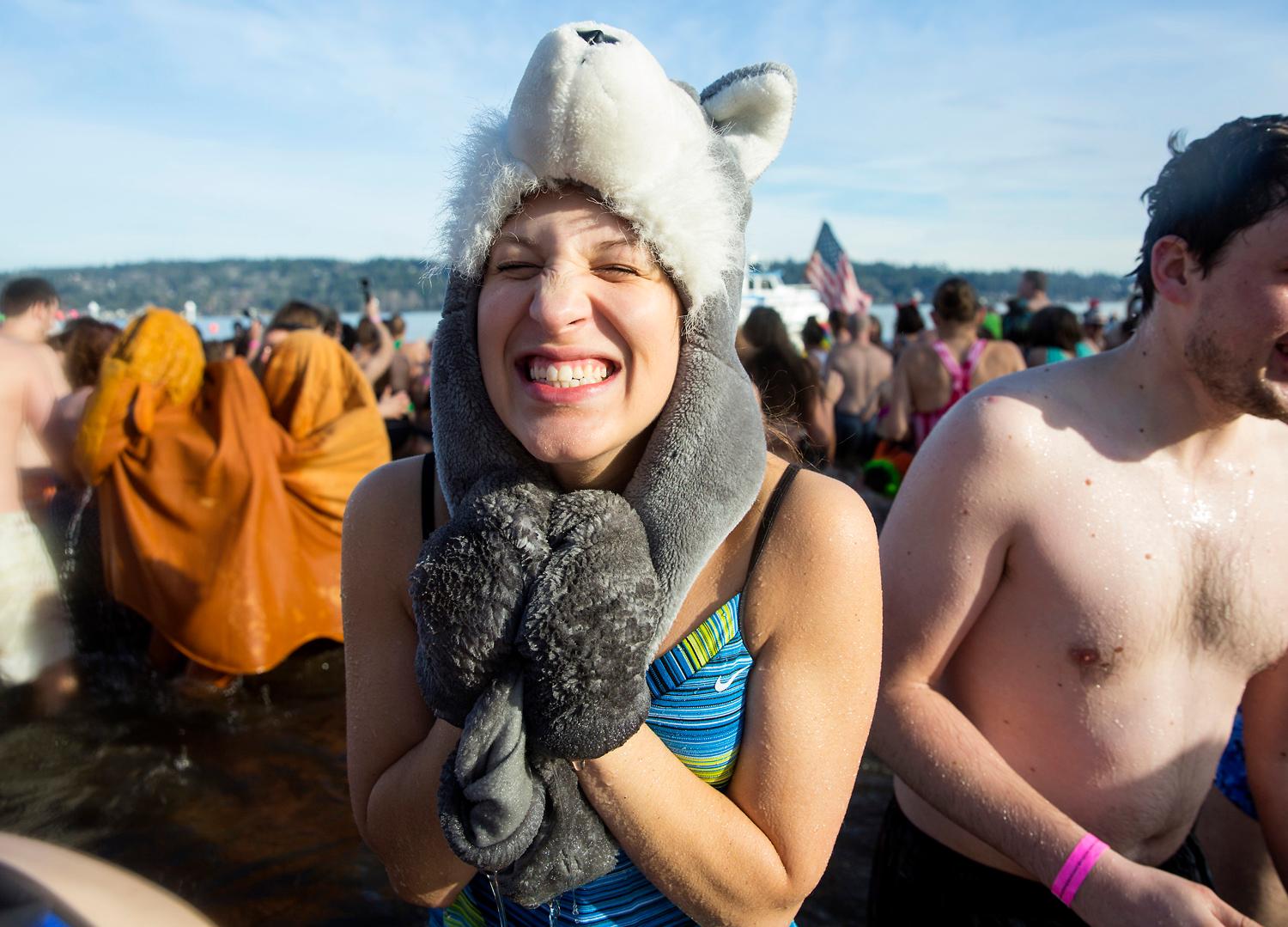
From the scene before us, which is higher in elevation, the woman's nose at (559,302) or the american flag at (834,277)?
the american flag at (834,277)

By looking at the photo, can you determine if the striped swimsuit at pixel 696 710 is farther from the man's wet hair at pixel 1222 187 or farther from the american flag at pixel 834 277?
the american flag at pixel 834 277

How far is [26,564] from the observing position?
14.7 ft

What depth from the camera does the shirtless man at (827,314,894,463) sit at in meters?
8.85

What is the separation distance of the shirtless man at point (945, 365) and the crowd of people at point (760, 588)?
11.9ft

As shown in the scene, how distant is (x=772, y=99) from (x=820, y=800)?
42.7 inches

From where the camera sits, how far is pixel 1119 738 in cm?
179

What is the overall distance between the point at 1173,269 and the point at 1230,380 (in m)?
0.26

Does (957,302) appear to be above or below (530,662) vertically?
above

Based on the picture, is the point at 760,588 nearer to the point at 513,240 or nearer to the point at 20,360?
the point at 513,240

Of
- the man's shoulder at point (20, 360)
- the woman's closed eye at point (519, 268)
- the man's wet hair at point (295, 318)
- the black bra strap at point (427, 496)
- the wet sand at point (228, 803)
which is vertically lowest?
the wet sand at point (228, 803)

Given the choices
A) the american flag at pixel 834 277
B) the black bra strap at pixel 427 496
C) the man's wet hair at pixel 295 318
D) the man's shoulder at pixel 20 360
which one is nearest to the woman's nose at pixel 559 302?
the black bra strap at pixel 427 496

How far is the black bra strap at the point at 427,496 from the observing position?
1.45 meters

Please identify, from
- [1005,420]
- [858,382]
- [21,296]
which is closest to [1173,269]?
[1005,420]

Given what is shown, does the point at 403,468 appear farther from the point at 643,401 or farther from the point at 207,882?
the point at 207,882
